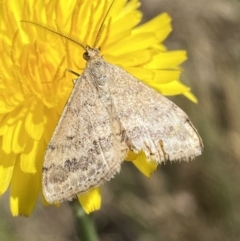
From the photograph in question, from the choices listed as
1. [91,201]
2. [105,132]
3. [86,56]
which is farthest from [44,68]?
[91,201]

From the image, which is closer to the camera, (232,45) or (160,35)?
(160,35)

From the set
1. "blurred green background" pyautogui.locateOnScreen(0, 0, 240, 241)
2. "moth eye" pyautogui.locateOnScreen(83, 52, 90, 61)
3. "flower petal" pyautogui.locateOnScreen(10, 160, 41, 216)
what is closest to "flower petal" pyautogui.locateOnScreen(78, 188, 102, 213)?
"flower petal" pyautogui.locateOnScreen(10, 160, 41, 216)

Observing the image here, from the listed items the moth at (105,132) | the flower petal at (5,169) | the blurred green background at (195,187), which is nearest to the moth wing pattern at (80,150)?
the moth at (105,132)

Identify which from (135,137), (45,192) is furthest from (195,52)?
(45,192)

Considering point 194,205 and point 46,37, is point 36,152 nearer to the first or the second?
point 46,37

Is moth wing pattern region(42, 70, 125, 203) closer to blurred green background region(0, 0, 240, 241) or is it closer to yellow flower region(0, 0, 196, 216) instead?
yellow flower region(0, 0, 196, 216)

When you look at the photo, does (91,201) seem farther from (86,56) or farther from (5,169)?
(86,56)

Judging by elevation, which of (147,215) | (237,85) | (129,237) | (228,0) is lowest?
(129,237)
